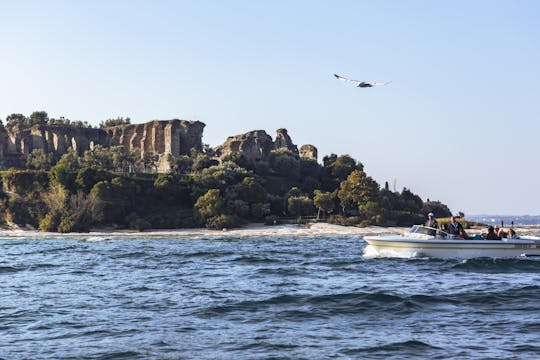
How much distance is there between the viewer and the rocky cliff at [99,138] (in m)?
140

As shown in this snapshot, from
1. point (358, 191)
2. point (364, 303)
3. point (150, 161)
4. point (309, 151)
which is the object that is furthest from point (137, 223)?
point (364, 303)

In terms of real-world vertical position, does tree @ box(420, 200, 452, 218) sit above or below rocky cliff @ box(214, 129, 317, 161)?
below

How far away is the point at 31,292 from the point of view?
28.0 m

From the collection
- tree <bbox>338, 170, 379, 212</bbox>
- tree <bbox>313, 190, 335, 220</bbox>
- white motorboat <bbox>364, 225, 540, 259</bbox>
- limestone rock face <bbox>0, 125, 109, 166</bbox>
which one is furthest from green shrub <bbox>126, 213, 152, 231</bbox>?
limestone rock face <bbox>0, 125, 109, 166</bbox>

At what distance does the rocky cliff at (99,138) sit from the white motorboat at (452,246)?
10054 centimetres

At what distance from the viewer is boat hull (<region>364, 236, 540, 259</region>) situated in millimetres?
37781

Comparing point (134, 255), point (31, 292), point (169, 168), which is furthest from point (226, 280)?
point (169, 168)

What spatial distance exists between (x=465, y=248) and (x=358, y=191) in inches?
2494

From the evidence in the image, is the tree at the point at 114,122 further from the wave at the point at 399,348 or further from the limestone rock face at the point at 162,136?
the wave at the point at 399,348

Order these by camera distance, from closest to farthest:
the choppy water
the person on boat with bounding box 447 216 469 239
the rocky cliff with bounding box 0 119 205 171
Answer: the choppy water
the person on boat with bounding box 447 216 469 239
the rocky cliff with bounding box 0 119 205 171

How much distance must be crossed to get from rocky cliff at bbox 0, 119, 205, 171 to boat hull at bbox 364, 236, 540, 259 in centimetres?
10097

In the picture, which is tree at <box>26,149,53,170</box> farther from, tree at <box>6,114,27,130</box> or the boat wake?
the boat wake

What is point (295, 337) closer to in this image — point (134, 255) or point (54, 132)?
point (134, 255)

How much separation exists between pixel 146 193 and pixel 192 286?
74.1 m
